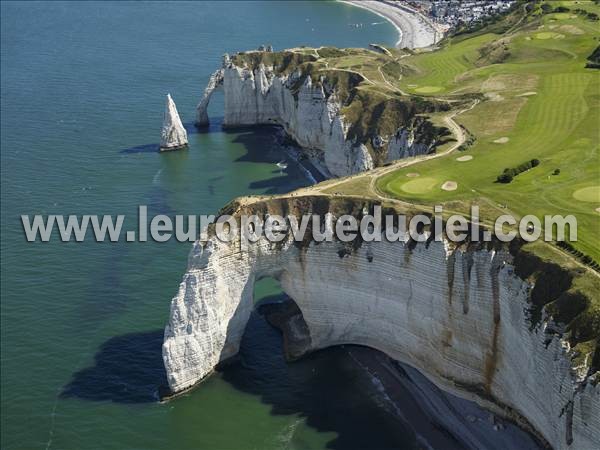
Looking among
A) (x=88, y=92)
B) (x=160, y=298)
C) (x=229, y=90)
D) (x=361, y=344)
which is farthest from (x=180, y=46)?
(x=361, y=344)

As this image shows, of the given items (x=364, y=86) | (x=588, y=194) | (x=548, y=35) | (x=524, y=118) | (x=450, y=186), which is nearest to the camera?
(x=588, y=194)

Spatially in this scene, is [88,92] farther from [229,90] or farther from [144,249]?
[144,249]

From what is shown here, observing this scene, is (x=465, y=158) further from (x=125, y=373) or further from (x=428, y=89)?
(x=125, y=373)

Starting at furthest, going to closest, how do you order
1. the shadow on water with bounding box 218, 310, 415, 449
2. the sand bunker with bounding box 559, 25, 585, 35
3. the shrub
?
the sand bunker with bounding box 559, 25, 585, 35
the shrub
the shadow on water with bounding box 218, 310, 415, 449

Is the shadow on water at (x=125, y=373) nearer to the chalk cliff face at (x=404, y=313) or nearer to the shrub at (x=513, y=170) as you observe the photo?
the chalk cliff face at (x=404, y=313)

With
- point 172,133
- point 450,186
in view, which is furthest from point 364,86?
point 450,186

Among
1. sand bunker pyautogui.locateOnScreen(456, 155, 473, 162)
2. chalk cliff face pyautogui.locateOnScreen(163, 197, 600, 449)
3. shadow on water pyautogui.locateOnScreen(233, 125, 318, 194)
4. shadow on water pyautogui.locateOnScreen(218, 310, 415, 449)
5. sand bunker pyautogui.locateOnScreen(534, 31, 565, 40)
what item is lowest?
shadow on water pyautogui.locateOnScreen(218, 310, 415, 449)

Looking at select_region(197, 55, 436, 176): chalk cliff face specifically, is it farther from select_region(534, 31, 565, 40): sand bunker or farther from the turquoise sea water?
select_region(534, 31, 565, 40): sand bunker

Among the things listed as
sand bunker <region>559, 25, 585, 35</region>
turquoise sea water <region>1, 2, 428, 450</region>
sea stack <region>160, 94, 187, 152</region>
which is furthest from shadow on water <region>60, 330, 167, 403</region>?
sand bunker <region>559, 25, 585, 35</region>
